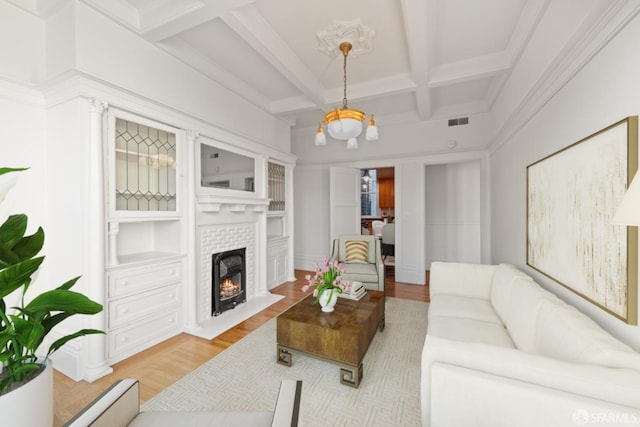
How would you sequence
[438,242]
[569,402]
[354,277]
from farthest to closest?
[438,242] → [354,277] → [569,402]

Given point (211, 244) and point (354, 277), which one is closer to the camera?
point (211, 244)

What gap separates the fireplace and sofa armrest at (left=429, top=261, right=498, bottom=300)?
8.20 feet

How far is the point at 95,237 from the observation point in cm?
216

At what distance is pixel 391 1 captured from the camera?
2229 millimetres

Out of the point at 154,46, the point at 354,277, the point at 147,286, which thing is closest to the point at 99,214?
the point at 147,286

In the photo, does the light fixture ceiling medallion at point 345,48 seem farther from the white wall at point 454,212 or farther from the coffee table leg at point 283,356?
the white wall at point 454,212

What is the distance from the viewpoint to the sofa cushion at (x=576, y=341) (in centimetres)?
108

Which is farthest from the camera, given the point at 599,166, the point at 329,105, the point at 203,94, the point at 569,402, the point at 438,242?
the point at 438,242

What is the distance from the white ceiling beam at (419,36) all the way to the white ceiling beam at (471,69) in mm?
167

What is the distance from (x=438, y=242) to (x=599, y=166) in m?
4.62

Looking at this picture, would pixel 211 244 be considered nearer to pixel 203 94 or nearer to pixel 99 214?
pixel 99 214

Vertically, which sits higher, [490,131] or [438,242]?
[490,131]

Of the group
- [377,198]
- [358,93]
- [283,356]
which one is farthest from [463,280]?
[377,198]

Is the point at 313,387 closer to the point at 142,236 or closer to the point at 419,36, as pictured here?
the point at 142,236
